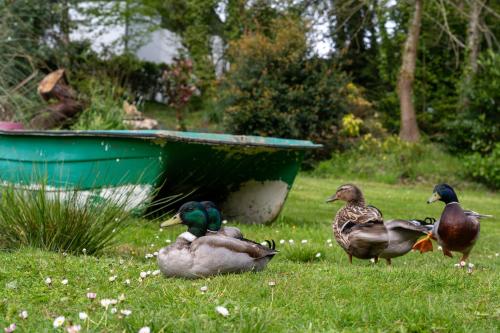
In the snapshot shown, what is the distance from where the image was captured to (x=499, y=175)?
638 inches

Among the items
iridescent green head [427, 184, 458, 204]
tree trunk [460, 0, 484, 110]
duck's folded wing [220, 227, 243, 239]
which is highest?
tree trunk [460, 0, 484, 110]

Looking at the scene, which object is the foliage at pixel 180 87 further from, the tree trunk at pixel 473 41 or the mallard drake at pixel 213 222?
the mallard drake at pixel 213 222

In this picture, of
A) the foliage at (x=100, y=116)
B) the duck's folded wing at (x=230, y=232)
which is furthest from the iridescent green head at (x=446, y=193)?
the foliage at (x=100, y=116)

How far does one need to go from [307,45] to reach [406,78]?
2859 mm

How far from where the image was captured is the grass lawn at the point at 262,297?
339 centimetres

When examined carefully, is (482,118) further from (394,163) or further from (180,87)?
(180,87)

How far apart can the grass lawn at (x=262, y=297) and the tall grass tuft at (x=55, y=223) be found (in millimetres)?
235

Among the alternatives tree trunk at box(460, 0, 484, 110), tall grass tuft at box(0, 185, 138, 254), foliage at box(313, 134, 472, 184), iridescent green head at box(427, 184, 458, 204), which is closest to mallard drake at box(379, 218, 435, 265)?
iridescent green head at box(427, 184, 458, 204)

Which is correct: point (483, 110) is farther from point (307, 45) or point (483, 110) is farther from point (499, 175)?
point (307, 45)

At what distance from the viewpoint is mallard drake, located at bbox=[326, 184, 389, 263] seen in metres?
5.58

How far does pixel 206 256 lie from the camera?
4656 mm

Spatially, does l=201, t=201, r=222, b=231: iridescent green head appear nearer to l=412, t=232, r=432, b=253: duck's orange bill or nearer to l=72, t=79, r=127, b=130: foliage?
l=412, t=232, r=432, b=253: duck's orange bill

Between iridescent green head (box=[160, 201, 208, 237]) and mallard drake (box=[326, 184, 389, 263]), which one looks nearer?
iridescent green head (box=[160, 201, 208, 237])

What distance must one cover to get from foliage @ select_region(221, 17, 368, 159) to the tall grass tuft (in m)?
12.2
